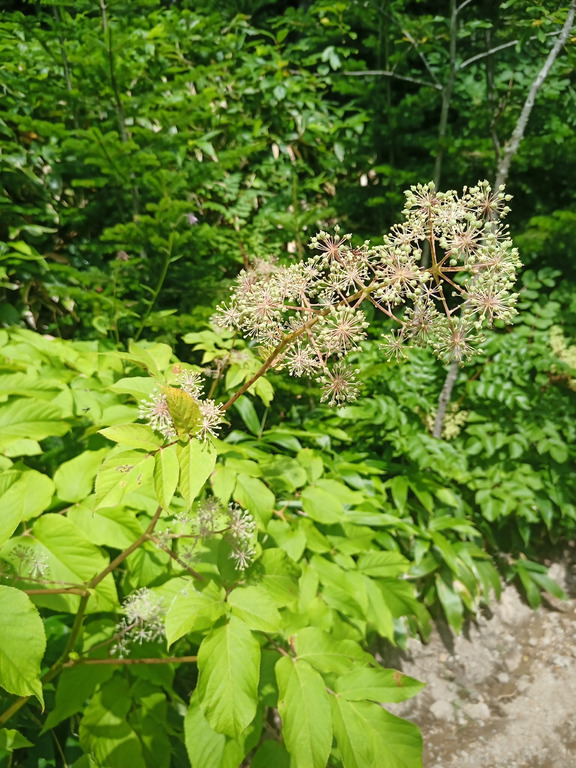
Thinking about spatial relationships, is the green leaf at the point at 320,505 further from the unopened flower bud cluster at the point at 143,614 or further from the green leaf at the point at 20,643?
the green leaf at the point at 20,643

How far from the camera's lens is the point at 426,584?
8.59 feet

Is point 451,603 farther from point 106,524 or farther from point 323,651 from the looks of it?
point 106,524

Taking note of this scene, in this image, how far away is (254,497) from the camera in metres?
1.44

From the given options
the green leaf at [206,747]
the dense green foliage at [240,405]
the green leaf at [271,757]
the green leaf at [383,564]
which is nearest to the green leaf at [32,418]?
the dense green foliage at [240,405]

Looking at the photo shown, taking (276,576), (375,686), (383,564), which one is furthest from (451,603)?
(276,576)

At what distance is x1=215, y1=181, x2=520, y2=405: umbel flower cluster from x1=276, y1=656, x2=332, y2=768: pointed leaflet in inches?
23.8

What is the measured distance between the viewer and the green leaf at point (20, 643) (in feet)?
2.54

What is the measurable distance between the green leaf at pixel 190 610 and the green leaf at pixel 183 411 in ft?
1.16

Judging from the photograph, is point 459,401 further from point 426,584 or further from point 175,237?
point 175,237

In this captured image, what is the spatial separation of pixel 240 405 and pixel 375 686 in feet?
4.76

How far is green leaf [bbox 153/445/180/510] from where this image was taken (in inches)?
31.2

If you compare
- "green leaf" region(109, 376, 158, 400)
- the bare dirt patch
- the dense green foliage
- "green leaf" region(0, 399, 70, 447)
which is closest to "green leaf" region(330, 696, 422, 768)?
the dense green foliage

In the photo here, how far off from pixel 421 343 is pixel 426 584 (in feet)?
6.96

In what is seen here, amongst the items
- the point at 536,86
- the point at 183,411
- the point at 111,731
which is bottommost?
the point at 111,731
